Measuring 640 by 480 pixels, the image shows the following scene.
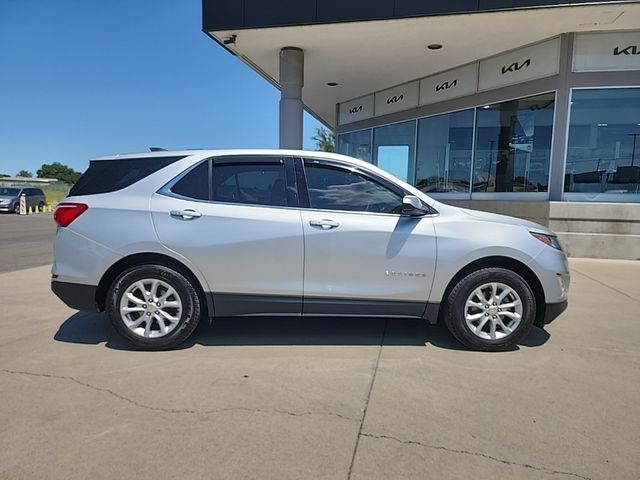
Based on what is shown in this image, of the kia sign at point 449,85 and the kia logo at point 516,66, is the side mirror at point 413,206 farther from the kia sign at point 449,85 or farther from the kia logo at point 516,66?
the kia sign at point 449,85

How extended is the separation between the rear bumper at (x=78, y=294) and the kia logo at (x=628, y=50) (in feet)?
36.2

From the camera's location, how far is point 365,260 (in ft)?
12.7

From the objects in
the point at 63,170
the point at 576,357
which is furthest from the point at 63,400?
the point at 63,170

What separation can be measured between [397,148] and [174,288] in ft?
39.0

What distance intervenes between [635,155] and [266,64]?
371 inches

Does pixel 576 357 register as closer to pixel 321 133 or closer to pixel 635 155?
pixel 635 155

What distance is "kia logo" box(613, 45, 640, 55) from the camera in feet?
30.5

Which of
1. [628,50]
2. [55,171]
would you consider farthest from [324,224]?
[55,171]

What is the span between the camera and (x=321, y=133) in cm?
4603

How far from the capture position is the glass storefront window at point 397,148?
14.0 m

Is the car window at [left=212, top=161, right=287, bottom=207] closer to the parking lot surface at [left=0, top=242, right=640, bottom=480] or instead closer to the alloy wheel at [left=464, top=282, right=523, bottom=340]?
the parking lot surface at [left=0, top=242, right=640, bottom=480]

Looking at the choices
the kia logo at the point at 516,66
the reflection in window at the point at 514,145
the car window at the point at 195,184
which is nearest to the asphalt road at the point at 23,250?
the car window at the point at 195,184

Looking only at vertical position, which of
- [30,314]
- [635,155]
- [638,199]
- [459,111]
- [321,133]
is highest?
[321,133]

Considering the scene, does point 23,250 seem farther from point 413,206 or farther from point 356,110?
point 356,110
